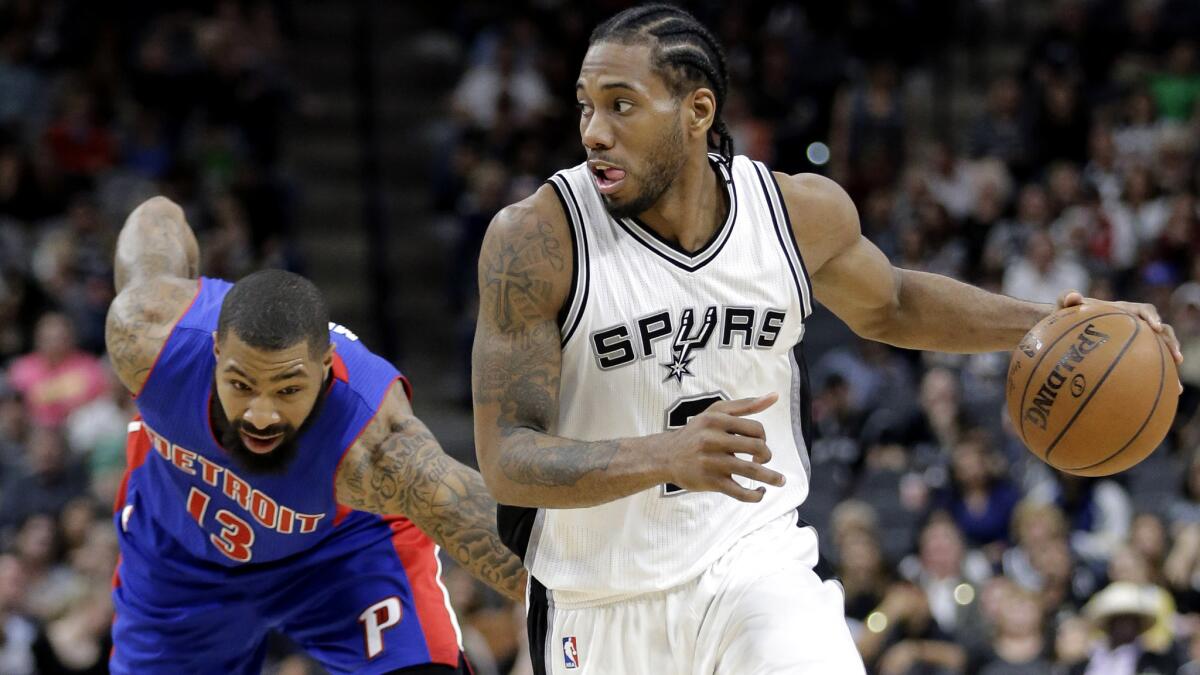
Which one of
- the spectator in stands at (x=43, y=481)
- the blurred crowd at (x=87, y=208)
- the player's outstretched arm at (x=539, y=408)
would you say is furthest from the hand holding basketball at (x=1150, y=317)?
the spectator in stands at (x=43, y=481)

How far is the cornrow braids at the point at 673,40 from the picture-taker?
4.04 m

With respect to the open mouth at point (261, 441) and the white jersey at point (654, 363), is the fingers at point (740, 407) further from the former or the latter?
the open mouth at point (261, 441)

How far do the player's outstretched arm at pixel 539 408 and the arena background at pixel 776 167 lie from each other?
5021mm

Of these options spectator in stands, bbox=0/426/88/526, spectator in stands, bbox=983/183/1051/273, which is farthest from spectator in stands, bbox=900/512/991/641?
spectator in stands, bbox=0/426/88/526

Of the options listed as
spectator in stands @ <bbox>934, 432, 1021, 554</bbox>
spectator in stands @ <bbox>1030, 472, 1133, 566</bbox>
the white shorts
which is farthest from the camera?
spectator in stands @ <bbox>934, 432, 1021, 554</bbox>

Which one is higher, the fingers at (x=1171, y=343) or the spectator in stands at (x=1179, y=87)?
the fingers at (x=1171, y=343)

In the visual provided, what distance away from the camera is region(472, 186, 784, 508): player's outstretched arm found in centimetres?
355

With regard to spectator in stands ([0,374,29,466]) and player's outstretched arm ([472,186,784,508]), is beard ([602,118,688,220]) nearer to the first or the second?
player's outstretched arm ([472,186,784,508])

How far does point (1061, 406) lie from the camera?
4301mm

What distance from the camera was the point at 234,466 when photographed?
489cm

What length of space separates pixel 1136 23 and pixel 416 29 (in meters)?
6.27

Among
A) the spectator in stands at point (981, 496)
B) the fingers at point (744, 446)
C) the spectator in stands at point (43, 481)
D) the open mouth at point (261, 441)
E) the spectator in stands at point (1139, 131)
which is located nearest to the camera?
the fingers at point (744, 446)

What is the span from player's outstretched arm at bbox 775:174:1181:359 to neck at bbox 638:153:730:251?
28cm

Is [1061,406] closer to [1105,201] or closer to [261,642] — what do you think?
[261,642]
